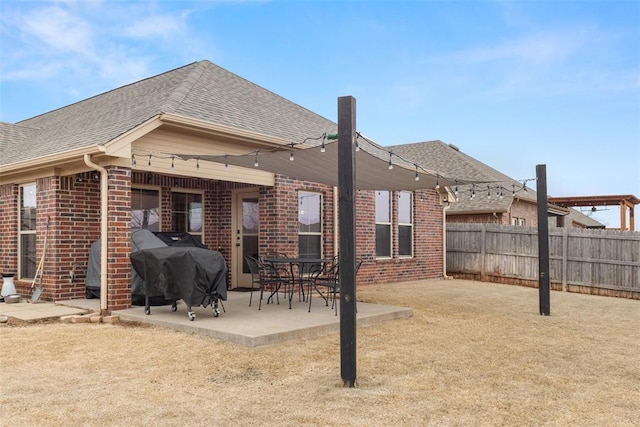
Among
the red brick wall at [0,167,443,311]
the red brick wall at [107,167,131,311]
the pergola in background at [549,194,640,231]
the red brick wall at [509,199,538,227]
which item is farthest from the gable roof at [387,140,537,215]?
the red brick wall at [107,167,131,311]

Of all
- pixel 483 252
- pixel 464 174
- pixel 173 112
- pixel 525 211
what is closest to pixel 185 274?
pixel 173 112

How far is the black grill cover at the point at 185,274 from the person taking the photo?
6.90m

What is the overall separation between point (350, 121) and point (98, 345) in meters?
3.82

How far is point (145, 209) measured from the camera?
10.0 metres

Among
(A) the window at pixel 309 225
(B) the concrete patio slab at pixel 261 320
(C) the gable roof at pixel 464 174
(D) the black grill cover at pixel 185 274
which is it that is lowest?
(B) the concrete patio slab at pixel 261 320

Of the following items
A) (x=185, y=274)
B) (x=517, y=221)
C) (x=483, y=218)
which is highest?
(x=483, y=218)

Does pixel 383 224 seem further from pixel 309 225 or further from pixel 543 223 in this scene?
pixel 543 223

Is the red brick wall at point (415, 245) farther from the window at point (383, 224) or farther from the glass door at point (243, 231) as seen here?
the glass door at point (243, 231)

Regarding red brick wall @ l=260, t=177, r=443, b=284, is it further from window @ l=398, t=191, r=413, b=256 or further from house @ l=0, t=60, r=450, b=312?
window @ l=398, t=191, r=413, b=256

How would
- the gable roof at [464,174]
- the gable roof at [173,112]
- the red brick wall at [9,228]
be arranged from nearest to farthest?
the gable roof at [173,112] → the red brick wall at [9,228] → the gable roof at [464,174]

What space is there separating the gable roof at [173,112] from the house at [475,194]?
715cm

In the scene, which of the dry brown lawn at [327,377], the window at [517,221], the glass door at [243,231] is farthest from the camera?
the window at [517,221]

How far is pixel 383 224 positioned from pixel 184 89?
6090mm

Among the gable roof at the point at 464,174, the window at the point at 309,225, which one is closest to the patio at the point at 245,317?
the window at the point at 309,225
